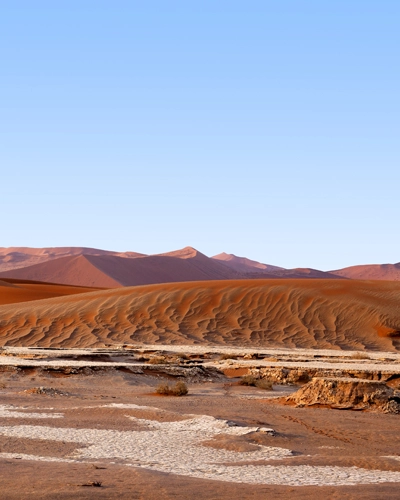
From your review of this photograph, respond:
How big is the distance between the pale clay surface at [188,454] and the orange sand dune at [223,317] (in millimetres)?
21699

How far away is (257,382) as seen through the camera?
1888 cm

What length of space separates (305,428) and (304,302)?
28.4 m

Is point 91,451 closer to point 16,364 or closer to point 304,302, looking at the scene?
point 16,364

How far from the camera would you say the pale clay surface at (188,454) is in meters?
8.14

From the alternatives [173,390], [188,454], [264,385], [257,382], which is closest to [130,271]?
[257,382]

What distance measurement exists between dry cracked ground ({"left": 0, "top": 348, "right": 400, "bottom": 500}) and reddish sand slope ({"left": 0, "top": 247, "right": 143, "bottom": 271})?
143900mm

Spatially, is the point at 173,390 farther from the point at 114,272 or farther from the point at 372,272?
the point at 372,272

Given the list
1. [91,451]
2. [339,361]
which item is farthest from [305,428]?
[339,361]

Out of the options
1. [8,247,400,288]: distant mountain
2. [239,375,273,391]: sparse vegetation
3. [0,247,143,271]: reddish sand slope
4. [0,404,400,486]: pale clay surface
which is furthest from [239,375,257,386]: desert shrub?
[0,247,143,271]: reddish sand slope

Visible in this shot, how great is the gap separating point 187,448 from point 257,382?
30.2 feet

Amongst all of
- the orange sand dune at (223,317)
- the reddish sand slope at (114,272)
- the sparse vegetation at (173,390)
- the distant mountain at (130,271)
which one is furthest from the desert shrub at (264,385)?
the reddish sand slope at (114,272)

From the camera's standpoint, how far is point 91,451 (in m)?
9.43

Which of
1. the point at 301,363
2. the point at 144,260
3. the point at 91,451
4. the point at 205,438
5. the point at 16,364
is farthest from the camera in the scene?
the point at 144,260

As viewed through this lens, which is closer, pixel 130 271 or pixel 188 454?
pixel 188 454
